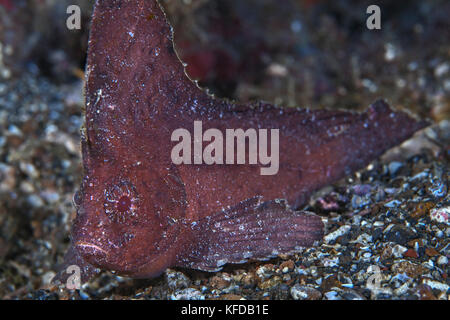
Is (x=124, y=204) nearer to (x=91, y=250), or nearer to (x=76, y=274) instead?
(x=91, y=250)

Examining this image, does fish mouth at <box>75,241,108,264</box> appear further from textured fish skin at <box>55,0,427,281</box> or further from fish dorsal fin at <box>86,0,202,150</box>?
fish dorsal fin at <box>86,0,202,150</box>

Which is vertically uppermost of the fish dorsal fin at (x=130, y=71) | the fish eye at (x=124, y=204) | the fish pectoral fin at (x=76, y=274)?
the fish dorsal fin at (x=130, y=71)

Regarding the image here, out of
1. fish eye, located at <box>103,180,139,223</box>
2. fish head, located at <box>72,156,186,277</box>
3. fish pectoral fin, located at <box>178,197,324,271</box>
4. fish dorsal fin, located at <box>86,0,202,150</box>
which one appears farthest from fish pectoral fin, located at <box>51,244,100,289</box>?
fish dorsal fin, located at <box>86,0,202,150</box>

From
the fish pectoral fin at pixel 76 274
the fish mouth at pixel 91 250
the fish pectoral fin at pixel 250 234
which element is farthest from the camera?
the fish pectoral fin at pixel 76 274

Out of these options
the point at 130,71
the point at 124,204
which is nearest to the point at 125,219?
the point at 124,204

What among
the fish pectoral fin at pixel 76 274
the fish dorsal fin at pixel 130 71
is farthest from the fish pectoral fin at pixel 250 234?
the fish dorsal fin at pixel 130 71

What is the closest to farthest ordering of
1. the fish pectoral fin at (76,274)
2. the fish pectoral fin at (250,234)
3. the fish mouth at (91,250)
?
the fish mouth at (91,250)
the fish pectoral fin at (250,234)
the fish pectoral fin at (76,274)

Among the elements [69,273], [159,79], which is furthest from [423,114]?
[69,273]

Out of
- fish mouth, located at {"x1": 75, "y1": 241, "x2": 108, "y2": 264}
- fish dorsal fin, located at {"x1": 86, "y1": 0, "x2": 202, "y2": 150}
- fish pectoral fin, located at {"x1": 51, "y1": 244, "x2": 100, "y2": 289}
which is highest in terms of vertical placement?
fish dorsal fin, located at {"x1": 86, "y1": 0, "x2": 202, "y2": 150}

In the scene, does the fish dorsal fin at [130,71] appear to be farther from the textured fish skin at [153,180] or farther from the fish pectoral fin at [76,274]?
the fish pectoral fin at [76,274]
